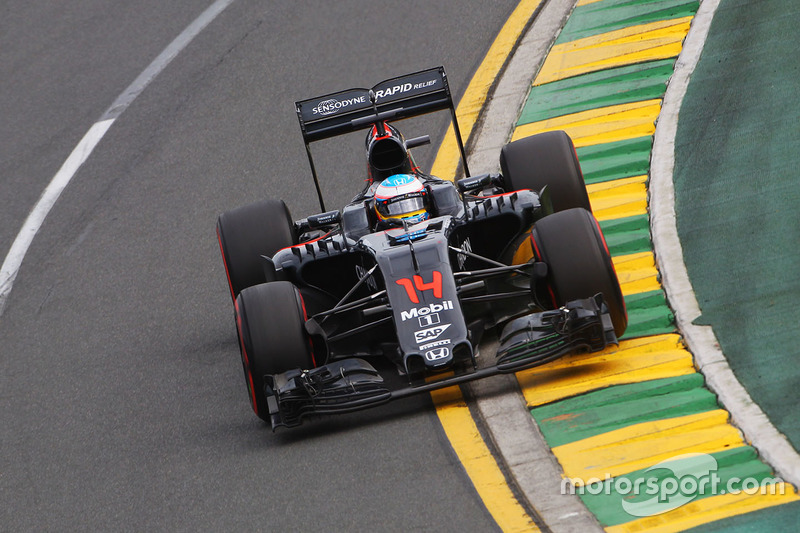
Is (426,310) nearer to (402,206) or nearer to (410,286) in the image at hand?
(410,286)

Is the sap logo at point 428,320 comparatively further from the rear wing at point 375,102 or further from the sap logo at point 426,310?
the rear wing at point 375,102

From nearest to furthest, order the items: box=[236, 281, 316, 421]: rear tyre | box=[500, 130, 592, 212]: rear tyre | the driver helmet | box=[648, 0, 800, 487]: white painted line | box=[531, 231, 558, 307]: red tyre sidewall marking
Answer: box=[648, 0, 800, 487]: white painted line, box=[236, 281, 316, 421]: rear tyre, box=[531, 231, 558, 307]: red tyre sidewall marking, the driver helmet, box=[500, 130, 592, 212]: rear tyre

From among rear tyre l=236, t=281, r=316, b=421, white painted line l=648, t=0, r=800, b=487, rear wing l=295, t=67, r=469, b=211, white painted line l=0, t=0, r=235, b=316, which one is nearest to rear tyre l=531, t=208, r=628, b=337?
white painted line l=648, t=0, r=800, b=487

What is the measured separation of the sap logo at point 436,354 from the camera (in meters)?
7.20

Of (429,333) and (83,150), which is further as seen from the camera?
(83,150)

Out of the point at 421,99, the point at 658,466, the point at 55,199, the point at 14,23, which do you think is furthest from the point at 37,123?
the point at 658,466

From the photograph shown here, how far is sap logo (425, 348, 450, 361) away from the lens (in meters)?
7.20

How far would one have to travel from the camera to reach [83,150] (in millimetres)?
13430

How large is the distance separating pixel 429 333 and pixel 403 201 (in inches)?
55.0

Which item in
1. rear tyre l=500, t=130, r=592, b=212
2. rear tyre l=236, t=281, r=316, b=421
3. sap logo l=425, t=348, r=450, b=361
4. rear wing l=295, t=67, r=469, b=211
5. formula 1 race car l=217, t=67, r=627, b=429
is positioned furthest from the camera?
rear wing l=295, t=67, r=469, b=211

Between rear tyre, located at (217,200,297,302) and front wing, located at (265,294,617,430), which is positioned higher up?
rear tyre, located at (217,200,297,302)

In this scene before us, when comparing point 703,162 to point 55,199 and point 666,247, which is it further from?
point 55,199

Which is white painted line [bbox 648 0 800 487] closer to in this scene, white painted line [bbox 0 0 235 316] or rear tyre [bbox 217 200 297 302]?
rear tyre [bbox 217 200 297 302]

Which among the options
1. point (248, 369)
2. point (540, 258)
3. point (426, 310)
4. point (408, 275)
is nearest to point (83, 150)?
point (248, 369)
